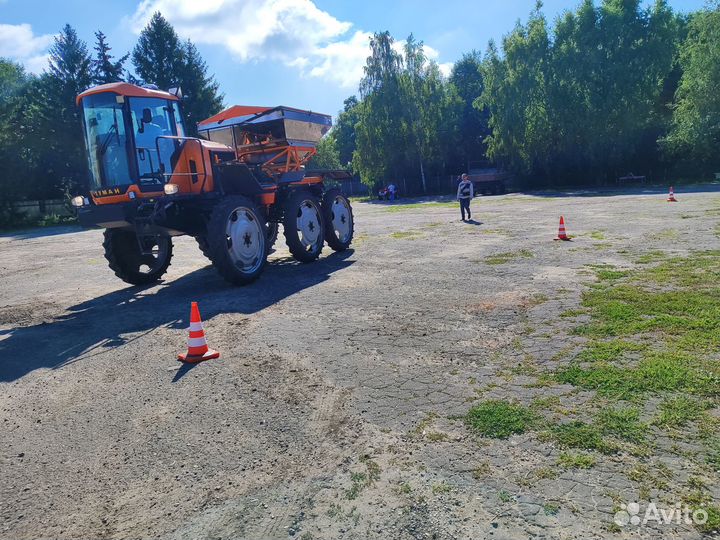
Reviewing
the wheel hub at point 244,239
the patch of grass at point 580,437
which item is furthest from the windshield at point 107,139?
the patch of grass at point 580,437

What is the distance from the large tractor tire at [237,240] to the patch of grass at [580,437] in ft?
21.0

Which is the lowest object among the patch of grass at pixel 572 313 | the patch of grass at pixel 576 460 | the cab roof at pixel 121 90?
the patch of grass at pixel 576 460

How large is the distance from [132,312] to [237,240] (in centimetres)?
219

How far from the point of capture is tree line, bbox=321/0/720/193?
34.5 metres

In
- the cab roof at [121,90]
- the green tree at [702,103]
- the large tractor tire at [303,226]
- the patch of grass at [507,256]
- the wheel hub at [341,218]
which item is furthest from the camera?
the green tree at [702,103]

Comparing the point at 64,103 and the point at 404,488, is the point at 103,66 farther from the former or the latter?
the point at 404,488

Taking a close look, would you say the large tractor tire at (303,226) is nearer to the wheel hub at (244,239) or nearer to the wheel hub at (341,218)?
the wheel hub at (341,218)

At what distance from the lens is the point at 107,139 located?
323 inches

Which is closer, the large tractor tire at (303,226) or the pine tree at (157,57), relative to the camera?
the large tractor tire at (303,226)

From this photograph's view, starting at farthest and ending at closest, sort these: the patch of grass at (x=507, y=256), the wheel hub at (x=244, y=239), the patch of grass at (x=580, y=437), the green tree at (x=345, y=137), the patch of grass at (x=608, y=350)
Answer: the green tree at (x=345, y=137), the patch of grass at (x=507, y=256), the wheel hub at (x=244, y=239), the patch of grass at (x=608, y=350), the patch of grass at (x=580, y=437)

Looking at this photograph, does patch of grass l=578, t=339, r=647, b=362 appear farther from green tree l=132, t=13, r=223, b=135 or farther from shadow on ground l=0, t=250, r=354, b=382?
green tree l=132, t=13, r=223, b=135

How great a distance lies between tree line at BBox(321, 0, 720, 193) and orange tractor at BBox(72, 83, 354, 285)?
32404 mm

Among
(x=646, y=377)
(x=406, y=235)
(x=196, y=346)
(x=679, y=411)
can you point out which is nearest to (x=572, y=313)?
(x=646, y=377)

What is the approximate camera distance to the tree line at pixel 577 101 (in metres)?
34.5
